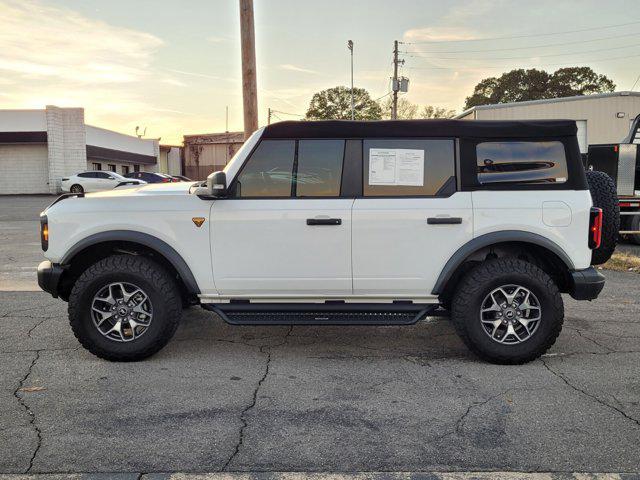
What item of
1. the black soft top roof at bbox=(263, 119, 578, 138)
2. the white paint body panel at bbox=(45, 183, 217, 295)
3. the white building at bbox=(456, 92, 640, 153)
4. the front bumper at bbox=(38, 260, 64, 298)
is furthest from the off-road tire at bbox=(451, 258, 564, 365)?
the white building at bbox=(456, 92, 640, 153)

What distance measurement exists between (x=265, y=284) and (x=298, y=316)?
379 mm

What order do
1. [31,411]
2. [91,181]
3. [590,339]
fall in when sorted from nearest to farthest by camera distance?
[31,411], [590,339], [91,181]

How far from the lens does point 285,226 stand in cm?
475

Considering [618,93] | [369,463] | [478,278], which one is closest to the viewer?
[369,463]

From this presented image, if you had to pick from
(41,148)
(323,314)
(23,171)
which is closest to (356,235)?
(323,314)

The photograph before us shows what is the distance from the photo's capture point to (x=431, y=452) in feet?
10.8

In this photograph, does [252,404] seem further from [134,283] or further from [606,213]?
[606,213]

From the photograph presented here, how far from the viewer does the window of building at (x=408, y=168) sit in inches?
189

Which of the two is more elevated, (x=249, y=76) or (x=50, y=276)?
(x=249, y=76)

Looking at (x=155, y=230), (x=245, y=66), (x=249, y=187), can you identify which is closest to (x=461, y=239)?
(x=249, y=187)

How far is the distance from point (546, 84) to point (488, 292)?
6742 cm

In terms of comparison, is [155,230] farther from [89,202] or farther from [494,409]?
[494,409]

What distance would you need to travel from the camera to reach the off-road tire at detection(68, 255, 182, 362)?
478cm

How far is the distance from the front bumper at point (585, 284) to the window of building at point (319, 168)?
2.05m
